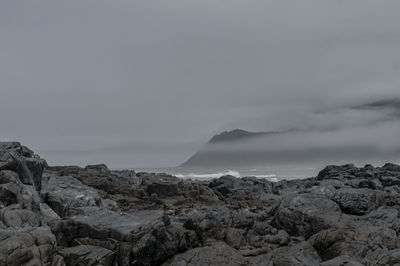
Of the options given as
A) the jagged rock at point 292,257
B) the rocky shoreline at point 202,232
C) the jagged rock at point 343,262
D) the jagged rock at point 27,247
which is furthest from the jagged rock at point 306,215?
the jagged rock at point 27,247

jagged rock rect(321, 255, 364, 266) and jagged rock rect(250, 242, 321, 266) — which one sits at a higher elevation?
jagged rock rect(321, 255, 364, 266)

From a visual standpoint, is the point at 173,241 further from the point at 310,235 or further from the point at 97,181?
the point at 97,181

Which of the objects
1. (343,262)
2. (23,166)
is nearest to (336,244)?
(343,262)

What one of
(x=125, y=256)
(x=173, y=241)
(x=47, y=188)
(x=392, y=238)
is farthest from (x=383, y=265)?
(x=47, y=188)

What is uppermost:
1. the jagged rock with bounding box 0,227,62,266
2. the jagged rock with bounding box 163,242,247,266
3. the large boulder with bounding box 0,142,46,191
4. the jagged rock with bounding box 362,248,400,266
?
the large boulder with bounding box 0,142,46,191

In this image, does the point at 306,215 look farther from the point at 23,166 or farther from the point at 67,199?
the point at 23,166

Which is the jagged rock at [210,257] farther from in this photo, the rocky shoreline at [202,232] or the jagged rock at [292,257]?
the jagged rock at [292,257]

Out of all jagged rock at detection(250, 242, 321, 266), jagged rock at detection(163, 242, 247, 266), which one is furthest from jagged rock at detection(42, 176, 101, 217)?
jagged rock at detection(250, 242, 321, 266)

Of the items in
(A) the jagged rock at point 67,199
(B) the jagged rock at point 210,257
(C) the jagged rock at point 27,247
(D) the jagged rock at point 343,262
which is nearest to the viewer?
(C) the jagged rock at point 27,247

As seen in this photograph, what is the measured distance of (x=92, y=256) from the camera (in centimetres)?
1888

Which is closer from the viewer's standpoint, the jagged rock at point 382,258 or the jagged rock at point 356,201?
the jagged rock at point 382,258

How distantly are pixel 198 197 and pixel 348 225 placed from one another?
78.5ft

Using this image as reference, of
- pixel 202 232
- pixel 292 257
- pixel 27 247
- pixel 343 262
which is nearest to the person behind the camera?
pixel 27 247

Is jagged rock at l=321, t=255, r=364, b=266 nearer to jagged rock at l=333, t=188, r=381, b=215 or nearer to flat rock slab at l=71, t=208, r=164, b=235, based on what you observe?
flat rock slab at l=71, t=208, r=164, b=235
